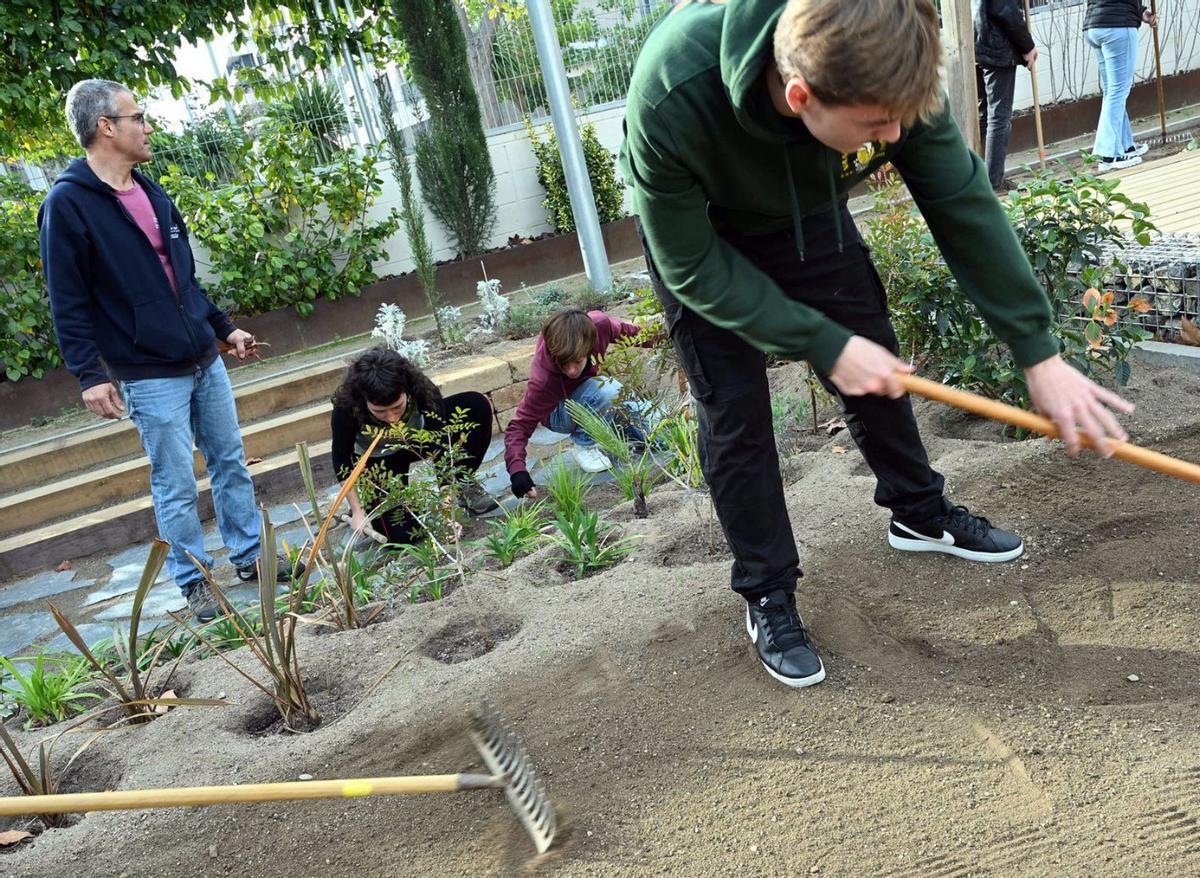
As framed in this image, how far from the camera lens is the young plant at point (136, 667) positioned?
2.34 metres

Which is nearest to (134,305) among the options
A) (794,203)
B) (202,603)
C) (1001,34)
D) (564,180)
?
(202,603)

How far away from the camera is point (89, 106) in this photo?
3.37 meters

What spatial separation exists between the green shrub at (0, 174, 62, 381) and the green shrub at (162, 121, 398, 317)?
3.24ft

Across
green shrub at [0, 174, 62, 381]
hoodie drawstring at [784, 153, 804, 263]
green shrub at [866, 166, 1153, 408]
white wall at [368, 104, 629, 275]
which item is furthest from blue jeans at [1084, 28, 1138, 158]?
green shrub at [0, 174, 62, 381]

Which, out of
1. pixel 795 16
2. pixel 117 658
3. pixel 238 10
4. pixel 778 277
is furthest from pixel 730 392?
pixel 238 10

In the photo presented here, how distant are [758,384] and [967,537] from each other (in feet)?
2.74

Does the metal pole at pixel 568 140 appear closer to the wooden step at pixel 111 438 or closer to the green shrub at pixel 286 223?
the green shrub at pixel 286 223

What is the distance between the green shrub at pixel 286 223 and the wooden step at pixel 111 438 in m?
1.11

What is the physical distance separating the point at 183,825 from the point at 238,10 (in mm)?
7089

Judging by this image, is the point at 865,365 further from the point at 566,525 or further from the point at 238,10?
the point at 238,10

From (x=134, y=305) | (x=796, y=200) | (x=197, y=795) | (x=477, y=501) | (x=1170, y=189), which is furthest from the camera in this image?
(x=1170, y=189)

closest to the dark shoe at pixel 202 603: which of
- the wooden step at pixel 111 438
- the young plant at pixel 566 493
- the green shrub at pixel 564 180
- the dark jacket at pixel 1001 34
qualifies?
the young plant at pixel 566 493

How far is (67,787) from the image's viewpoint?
2.43 meters

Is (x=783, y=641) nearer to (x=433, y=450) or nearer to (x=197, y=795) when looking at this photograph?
(x=197, y=795)
